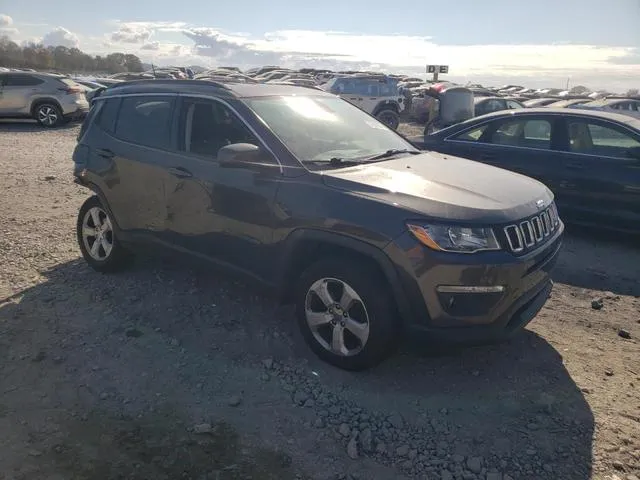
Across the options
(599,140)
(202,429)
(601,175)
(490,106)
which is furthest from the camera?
(490,106)

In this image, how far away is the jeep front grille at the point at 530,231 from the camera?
10.6 ft

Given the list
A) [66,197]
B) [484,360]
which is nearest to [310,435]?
[484,360]

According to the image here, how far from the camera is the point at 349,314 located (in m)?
3.46

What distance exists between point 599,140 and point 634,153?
1.41ft

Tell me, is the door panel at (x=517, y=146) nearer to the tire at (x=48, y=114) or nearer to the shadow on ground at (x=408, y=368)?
the shadow on ground at (x=408, y=368)

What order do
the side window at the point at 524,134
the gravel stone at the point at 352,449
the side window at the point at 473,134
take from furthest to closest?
the side window at the point at 473,134
the side window at the point at 524,134
the gravel stone at the point at 352,449

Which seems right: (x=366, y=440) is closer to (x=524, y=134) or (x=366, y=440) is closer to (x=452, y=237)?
(x=452, y=237)

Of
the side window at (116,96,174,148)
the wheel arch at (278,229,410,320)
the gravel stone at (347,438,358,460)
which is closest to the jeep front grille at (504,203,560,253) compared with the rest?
the wheel arch at (278,229,410,320)

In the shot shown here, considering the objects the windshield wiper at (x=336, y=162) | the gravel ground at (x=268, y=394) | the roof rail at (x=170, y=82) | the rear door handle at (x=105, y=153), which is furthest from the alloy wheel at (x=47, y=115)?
the windshield wiper at (x=336, y=162)

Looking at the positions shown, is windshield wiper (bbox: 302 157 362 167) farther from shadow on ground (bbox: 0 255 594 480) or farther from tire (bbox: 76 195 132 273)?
tire (bbox: 76 195 132 273)

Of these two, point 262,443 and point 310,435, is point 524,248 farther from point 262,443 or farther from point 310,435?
point 262,443

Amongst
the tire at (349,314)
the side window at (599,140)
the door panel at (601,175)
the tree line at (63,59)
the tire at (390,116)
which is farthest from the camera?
the tree line at (63,59)

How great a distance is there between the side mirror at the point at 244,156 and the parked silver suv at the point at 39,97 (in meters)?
14.8

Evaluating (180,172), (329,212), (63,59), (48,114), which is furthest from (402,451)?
(63,59)
